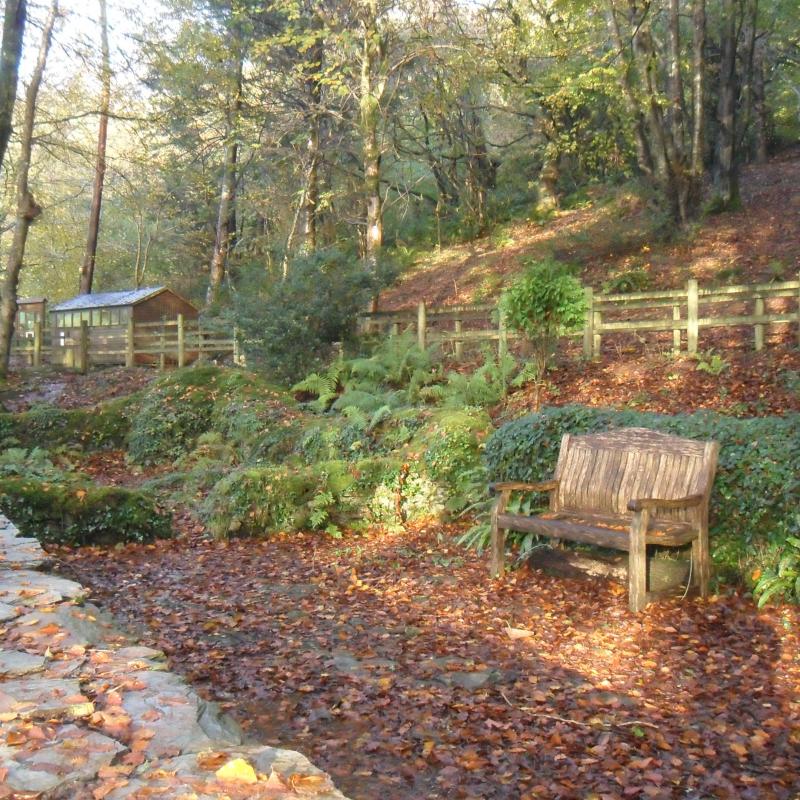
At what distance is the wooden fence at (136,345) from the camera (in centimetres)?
2109

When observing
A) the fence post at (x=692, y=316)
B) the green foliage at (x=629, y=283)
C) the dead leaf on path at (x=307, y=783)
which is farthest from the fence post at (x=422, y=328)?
the dead leaf on path at (x=307, y=783)

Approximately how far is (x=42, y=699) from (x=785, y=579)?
4.71 m

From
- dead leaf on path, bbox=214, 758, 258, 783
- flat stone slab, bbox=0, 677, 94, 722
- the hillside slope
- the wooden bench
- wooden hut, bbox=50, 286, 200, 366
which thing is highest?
the hillside slope

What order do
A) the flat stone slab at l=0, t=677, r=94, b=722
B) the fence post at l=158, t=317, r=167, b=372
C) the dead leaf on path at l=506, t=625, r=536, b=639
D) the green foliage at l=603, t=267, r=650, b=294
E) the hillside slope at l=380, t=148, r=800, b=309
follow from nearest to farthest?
the flat stone slab at l=0, t=677, r=94, b=722 < the dead leaf on path at l=506, t=625, r=536, b=639 < the hillside slope at l=380, t=148, r=800, b=309 < the green foliage at l=603, t=267, r=650, b=294 < the fence post at l=158, t=317, r=167, b=372

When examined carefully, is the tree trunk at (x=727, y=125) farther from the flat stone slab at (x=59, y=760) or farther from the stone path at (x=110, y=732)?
the flat stone slab at (x=59, y=760)

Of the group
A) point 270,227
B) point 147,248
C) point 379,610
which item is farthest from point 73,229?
point 379,610

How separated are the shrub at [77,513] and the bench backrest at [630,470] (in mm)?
4314

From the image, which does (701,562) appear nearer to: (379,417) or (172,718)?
(172,718)

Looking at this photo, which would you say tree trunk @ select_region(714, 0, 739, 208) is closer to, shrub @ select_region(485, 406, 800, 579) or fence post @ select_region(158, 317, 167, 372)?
fence post @ select_region(158, 317, 167, 372)

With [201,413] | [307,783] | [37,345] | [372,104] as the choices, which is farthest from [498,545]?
[37,345]

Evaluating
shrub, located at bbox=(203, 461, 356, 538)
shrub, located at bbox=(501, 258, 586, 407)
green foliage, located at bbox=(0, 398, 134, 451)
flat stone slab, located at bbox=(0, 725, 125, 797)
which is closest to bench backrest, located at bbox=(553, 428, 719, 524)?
shrub, located at bbox=(203, 461, 356, 538)

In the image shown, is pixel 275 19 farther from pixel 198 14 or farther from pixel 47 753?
pixel 47 753

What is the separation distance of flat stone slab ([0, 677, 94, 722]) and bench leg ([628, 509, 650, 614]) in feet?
12.6

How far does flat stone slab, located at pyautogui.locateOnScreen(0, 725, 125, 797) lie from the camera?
222 cm
